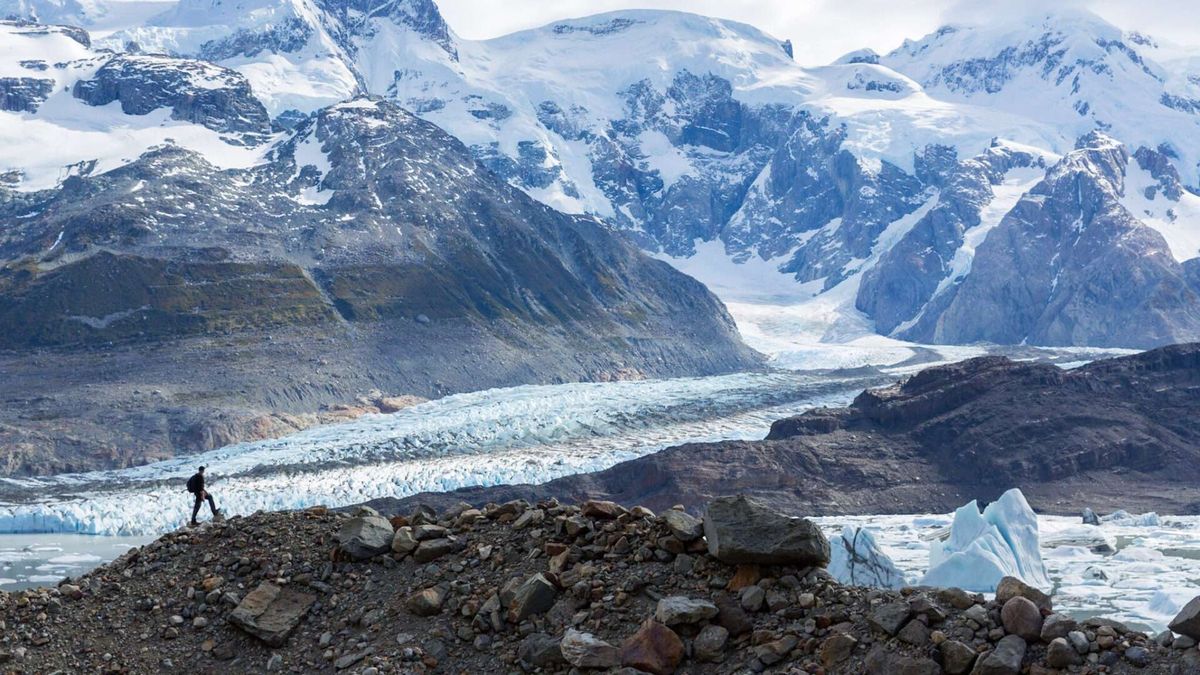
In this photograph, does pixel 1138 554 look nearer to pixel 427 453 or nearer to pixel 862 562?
pixel 862 562

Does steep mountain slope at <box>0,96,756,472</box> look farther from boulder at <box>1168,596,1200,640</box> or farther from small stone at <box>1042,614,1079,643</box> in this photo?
boulder at <box>1168,596,1200,640</box>

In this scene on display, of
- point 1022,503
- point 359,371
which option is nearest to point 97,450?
point 359,371

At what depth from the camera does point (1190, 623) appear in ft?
47.0

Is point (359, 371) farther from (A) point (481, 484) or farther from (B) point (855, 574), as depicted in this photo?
(B) point (855, 574)

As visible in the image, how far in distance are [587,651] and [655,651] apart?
0.76m

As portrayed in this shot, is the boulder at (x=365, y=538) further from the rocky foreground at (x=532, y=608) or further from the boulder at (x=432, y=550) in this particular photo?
the boulder at (x=432, y=550)

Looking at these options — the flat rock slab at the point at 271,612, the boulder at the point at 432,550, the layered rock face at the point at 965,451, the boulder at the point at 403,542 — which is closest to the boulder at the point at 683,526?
the boulder at the point at 432,550

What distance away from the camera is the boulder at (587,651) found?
53.4ft

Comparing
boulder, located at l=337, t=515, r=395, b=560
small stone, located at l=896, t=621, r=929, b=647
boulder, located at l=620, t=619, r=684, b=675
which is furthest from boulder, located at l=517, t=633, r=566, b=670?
small stone, located at l=896, t=621, r=929, b=647

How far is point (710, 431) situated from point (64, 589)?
409 ft

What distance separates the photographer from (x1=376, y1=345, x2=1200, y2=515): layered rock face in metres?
118

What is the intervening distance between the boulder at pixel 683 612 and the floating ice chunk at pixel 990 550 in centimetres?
4197

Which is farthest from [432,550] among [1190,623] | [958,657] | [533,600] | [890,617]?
[1190,623]

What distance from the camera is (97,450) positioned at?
135m
